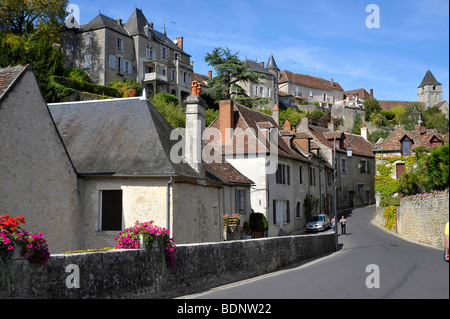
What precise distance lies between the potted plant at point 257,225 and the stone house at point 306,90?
223 ft

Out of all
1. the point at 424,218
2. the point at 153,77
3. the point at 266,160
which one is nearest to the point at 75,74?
the point at 153,77

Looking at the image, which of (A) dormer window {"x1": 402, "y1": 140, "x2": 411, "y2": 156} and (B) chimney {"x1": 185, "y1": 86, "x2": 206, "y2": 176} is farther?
(A) dormer window {"x1": 402, "y1": 140, "x2": 411, "y2": 156}

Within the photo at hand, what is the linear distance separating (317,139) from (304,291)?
1561 inches

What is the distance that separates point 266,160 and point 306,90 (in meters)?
79.8

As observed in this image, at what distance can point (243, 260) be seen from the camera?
14.4 m

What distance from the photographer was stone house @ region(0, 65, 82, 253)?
1355 centimetres

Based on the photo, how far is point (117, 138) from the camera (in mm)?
18359

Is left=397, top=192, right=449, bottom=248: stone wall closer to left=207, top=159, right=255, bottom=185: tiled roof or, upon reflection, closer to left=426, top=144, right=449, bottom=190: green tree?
left=426, top=144, right=449, bottom=190: green tree

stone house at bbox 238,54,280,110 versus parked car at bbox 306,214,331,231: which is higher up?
stone house at bbox 238,54,280,110

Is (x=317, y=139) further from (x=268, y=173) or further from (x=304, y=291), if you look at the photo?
(x=304, y=291)

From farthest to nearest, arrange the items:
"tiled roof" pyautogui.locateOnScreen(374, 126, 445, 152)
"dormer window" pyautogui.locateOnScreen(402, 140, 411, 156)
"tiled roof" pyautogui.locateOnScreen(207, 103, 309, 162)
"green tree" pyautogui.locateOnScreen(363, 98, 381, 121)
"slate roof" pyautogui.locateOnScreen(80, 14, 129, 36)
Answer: "green tree" pyautogui.locateOnScreen(363, 98, 381, 121)
"slate roof" pyautogui.locateOnScreen(80, 14, 129, 36)
"dormer window" pyautogui.locateOnScreen(402, 140, 411, 156)
"tiled roof" pyautogui.locateOnScreen(374, 126, 445, 152)
"tiled roof" pyautogui.locateOnScreen(207, 103, 309, 162)

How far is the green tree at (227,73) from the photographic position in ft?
172

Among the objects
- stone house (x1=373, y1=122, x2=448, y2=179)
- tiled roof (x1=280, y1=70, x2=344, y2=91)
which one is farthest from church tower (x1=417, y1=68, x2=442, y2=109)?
stone house (x1=373, y1=122, x2=448, y2=179)
